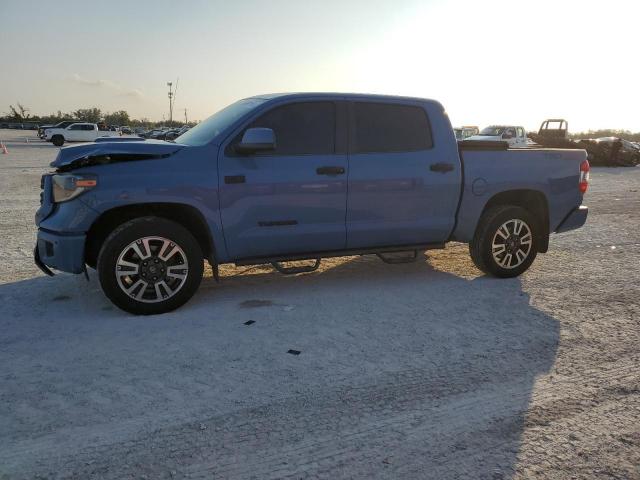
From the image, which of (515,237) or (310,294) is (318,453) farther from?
(515,237)

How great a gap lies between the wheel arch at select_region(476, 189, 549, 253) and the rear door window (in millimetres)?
1084

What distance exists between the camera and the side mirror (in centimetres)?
433

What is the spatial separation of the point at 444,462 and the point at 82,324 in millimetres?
3108

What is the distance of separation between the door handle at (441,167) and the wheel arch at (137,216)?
2.32 metres

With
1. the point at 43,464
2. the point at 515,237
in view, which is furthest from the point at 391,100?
the point at 43,464

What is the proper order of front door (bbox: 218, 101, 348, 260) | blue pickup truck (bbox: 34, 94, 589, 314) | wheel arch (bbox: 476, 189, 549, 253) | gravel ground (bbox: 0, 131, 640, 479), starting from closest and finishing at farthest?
gravel ground (bbox: 0, 131, 640, 479)
blue pickup truck (bbox: 34, 94, 589, 314)
front door (bbox: 218, 101, 348, 260)
wheel arch (bbox: 476, 189, 549, 253)

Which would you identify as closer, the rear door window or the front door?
the front door

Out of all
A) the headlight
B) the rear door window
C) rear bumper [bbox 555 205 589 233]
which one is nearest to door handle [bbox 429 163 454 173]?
the rear door window

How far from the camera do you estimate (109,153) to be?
165 inches

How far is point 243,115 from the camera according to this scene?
15.2 feet

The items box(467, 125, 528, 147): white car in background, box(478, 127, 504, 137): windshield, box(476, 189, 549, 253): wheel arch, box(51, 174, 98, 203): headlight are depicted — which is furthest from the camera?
box(478, 127, 504, 137): windshield

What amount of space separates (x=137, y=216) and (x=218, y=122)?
4.03ft

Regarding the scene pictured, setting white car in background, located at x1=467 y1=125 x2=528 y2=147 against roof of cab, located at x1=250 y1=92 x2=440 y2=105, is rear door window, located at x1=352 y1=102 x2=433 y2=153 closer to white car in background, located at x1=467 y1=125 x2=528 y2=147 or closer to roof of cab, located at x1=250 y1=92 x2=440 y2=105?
roof of cab, located at x1=250 y1=92 x2=440 y2=105

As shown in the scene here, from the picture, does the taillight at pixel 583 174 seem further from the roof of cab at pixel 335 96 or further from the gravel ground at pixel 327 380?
the roof of cab at pixel 335 96
